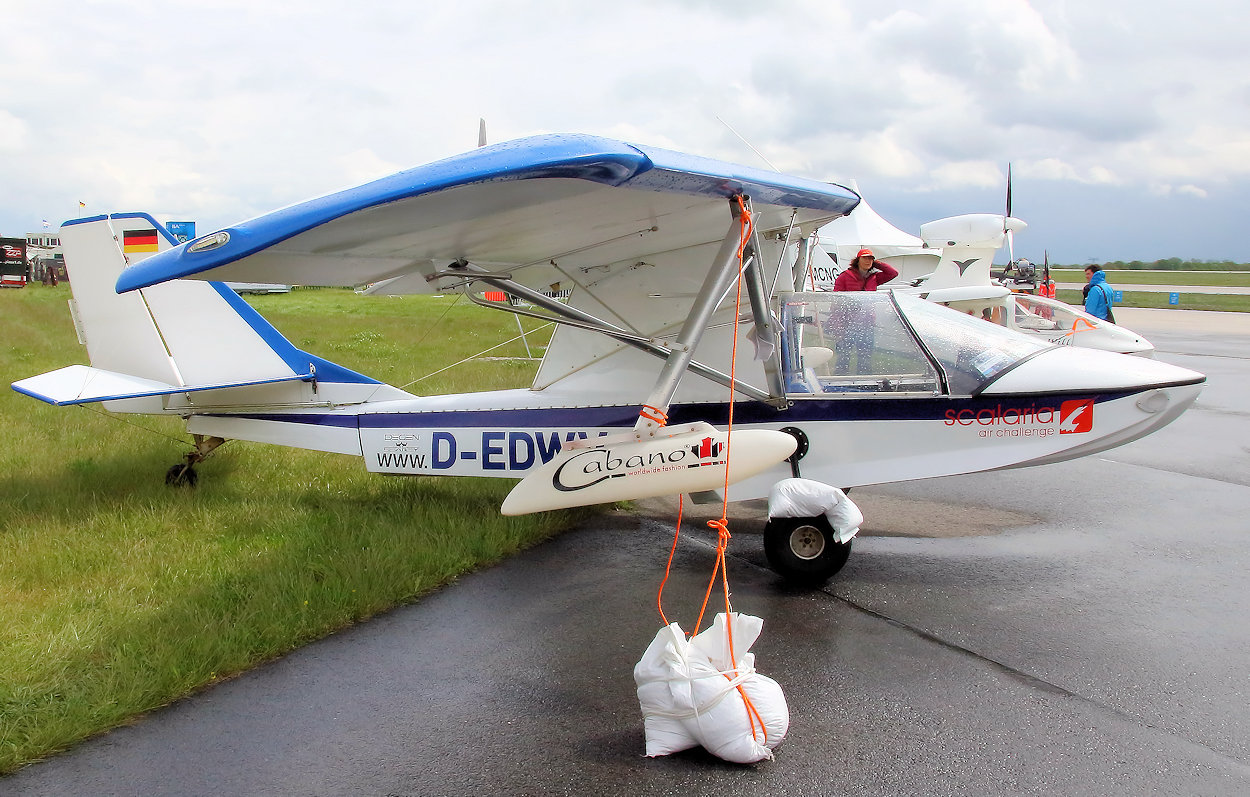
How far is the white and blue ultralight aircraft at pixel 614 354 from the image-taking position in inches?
143

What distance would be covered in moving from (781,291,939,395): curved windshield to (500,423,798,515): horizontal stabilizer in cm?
122

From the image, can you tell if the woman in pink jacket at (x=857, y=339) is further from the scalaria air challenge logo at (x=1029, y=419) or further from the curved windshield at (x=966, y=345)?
the scalaria air challenge logo at (x=1029, y=419)

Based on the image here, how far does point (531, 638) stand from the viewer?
4.35 metres

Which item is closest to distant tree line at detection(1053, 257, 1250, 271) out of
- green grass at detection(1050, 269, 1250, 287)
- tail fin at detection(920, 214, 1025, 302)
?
green grass at detection(1050, 269, 1250, 287)

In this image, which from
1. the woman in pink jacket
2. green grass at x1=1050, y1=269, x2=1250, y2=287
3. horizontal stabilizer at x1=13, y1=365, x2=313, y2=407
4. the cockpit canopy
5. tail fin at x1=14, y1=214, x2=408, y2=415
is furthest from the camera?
green grass at x1=1050, y1=269, x2=1250, y2=287

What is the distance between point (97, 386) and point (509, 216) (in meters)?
3.96

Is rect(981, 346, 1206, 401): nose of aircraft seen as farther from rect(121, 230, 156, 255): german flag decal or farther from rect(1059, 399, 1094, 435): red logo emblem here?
rect(121, 230, 156, 255): german flag decal

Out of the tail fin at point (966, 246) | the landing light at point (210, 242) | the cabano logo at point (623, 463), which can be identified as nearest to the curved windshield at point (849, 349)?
the cabano logo at point (623, 463)

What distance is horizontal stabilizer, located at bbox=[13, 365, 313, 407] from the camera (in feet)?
19.5

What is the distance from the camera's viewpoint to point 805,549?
497 centimetres

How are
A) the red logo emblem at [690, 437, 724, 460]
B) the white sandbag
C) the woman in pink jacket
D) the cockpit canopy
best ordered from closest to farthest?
the red logo emblem at [690, 437, 724, 460] < the white sandbag < the cockpit canopy < the woman in pink jacket

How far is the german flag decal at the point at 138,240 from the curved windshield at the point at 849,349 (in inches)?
183

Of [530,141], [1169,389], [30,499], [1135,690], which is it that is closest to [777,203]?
[530,141]

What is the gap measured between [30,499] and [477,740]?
4934 mm
